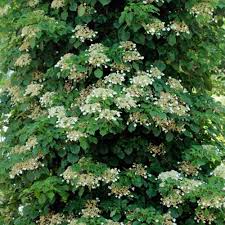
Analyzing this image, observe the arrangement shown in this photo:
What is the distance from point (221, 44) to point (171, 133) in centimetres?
89

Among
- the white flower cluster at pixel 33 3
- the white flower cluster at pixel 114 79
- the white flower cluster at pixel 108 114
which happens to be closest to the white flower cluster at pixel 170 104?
the white flower cluster at pixel 114 79

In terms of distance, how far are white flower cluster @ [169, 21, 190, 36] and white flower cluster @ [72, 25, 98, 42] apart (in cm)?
53

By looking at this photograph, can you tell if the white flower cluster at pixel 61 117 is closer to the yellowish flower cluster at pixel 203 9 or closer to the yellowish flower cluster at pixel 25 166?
the yellowish flower cluster at pixel 25 166

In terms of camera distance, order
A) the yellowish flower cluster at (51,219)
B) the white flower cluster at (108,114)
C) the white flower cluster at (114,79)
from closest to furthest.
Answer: the white flower cluster at (108,114)
the white flower cluster at (114,79)
the yellowish flower cluster at (51,219)

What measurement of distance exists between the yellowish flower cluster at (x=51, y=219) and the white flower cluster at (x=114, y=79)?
3.08 ft

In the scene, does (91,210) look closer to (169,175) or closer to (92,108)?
(169,175)

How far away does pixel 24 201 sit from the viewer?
3619 millimetres

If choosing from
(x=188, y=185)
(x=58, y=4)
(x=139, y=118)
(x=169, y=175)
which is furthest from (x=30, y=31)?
(x=188, y=185)

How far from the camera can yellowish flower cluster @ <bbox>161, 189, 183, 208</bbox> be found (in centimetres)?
328

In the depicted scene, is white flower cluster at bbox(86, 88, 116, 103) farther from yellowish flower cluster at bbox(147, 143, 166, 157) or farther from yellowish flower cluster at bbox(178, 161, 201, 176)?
yellowish flower cluster at bbox(178, 161, 201, 176)

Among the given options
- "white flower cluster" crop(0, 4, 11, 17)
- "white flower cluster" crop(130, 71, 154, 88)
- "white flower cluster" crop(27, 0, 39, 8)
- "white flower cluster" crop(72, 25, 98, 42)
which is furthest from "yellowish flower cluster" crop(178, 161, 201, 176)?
"white flower cluster" crop(0, 4, 11, 17)

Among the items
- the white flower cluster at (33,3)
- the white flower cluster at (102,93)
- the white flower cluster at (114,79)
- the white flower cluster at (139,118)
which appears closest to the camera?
the white flower cluster at (102,93)

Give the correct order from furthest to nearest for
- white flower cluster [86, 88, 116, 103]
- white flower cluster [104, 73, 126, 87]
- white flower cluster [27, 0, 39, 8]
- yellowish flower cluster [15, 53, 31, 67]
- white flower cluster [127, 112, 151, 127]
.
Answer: white flower cluster [27, 0, 39, 8] < yellowish flower cluster [15, 53, 31, 67] < white flower cluster [104, 73, 126, 87] < white flower cluster [127, 112, 151, 127] < white flower cluster [86, 88, 116, 103]

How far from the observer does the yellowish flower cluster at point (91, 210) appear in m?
3.33
